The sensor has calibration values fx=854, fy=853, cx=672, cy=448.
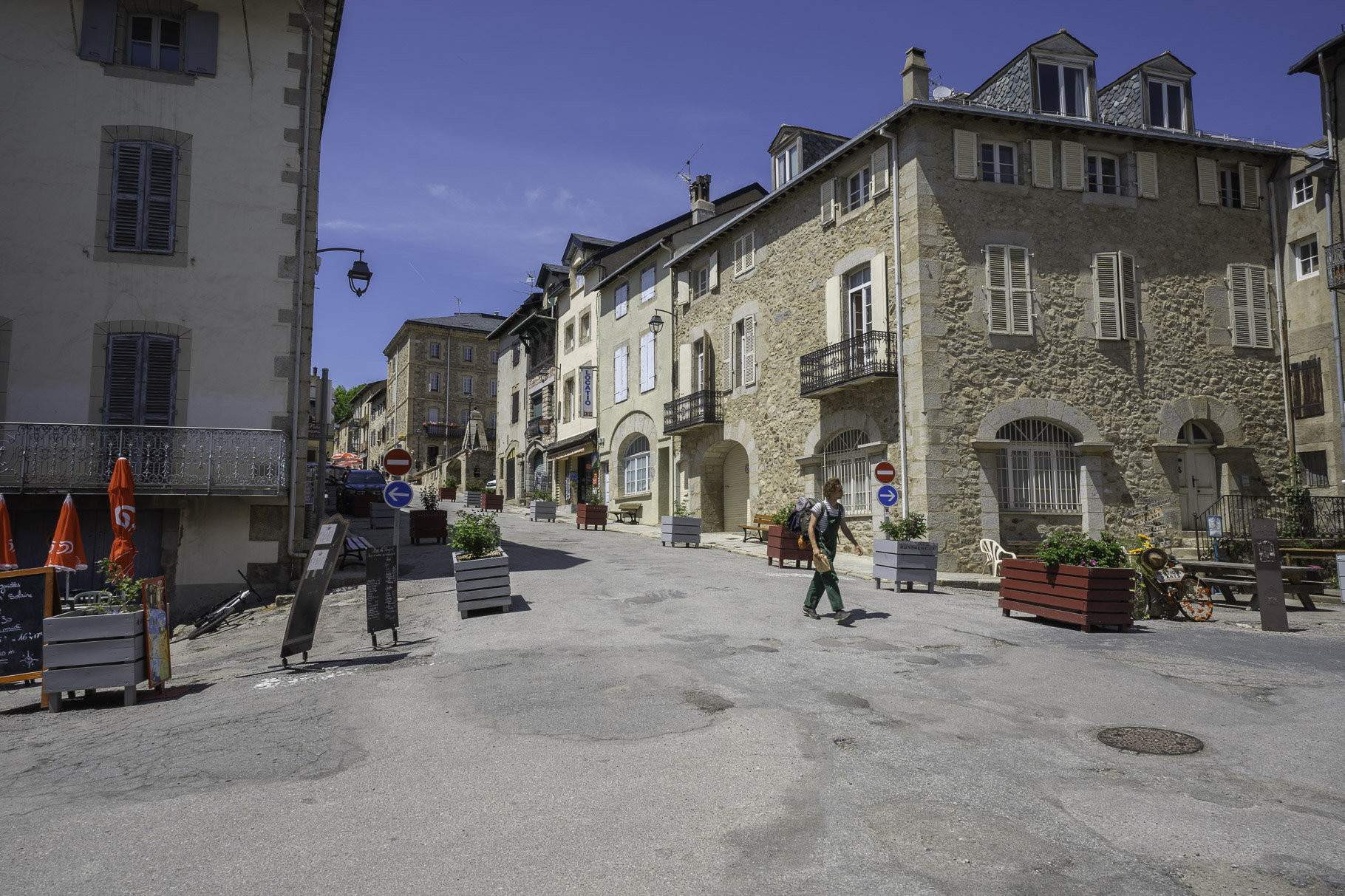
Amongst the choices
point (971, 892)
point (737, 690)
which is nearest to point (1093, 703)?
point (737, 690)

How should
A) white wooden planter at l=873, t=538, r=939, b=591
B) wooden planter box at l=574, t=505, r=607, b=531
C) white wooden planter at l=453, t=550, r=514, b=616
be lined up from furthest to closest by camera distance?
wooden planter box at l=574, t=505, r=607, b=531
white wooden planter at l=873, t=538, r=939, b=591
white wooden planter at l=453, t=550, r=514, b=616

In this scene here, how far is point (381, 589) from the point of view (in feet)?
30.9

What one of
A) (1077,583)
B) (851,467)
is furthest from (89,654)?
(851,467)

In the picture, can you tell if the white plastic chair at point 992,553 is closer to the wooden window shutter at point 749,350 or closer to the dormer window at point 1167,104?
the wooden window shutter at point 749,350

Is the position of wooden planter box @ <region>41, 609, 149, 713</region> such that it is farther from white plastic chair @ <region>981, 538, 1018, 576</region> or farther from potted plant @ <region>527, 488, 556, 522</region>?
potted plant @ <region>527, 488, 556, 522</region>

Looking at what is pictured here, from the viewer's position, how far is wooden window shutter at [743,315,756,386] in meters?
22.3

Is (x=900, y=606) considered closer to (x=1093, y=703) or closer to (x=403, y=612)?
(x=1093, y=703)

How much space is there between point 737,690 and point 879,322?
40.9ft

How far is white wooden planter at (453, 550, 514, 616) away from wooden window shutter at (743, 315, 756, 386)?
12.7 metres

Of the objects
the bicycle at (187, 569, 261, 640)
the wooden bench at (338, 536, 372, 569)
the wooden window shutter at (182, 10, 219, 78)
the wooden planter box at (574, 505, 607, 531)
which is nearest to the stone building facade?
the wooden planter box at (574, 505, 607, 531)

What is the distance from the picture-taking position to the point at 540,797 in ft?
14.7

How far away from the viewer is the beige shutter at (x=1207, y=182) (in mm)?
18609

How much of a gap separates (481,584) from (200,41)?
10921mm

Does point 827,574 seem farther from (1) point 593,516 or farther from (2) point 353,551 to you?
(1) point 593,516
